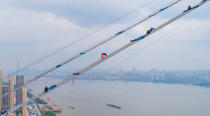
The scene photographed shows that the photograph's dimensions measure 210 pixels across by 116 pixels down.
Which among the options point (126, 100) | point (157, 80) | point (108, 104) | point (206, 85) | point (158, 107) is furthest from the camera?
point (157, 80)

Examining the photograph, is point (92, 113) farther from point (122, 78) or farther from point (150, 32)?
point (122, 78)

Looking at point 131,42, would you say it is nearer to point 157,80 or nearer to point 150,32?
point 150,32

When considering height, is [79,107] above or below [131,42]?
below

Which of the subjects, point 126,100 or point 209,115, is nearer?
point 209,115

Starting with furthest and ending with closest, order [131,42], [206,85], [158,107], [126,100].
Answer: [206,85] → [126,100] → [158,107] → [131,42]

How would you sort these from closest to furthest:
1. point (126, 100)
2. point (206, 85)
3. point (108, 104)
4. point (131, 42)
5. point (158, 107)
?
point (131, 42)
point (158, 107)
point (108, 104)
point (126, 100)
point (206, 85)

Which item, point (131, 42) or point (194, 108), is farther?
point (194, 108)

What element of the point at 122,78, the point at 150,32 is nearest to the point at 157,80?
the point at 122,78

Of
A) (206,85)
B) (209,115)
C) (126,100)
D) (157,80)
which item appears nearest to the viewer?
(209,115)

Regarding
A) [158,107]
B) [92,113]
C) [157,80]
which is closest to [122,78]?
[157,80]
